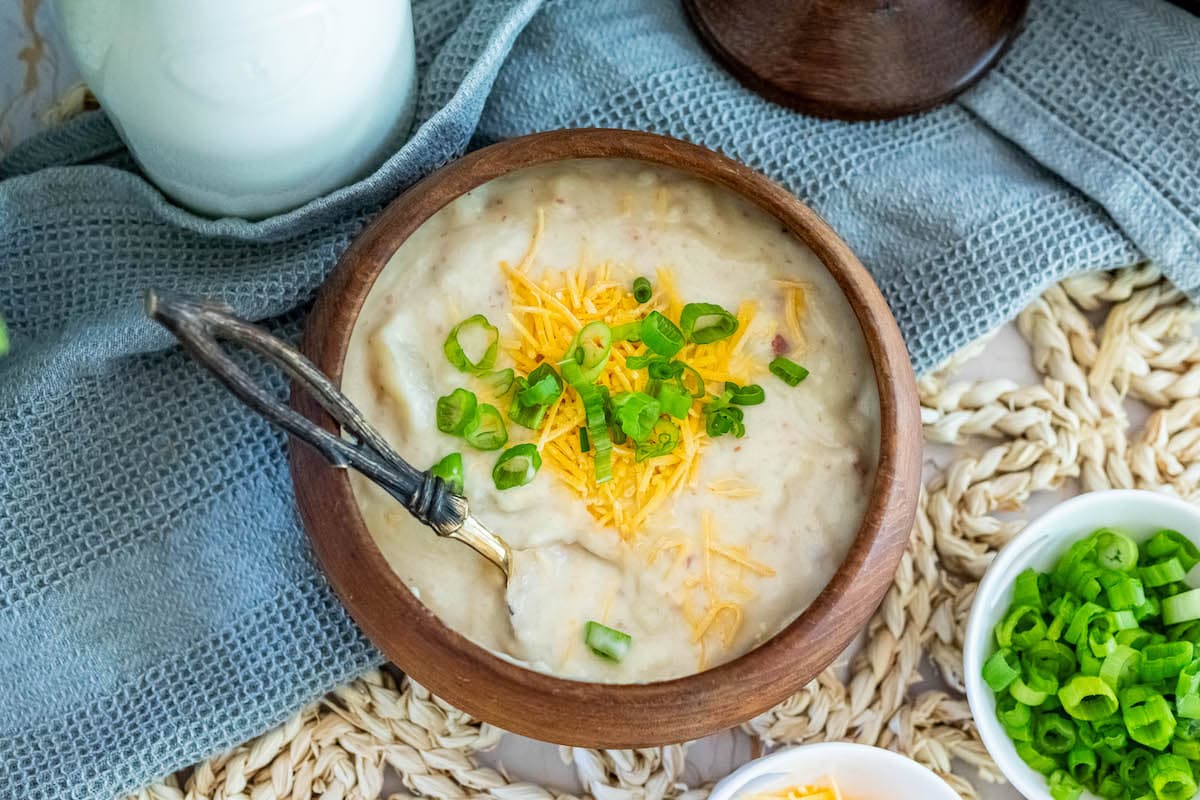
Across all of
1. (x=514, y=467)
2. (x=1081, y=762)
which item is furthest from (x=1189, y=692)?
(x=514, y=467)

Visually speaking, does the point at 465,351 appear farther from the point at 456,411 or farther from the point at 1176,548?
the point at 1176,548

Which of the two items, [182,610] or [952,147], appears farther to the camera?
[952,147]

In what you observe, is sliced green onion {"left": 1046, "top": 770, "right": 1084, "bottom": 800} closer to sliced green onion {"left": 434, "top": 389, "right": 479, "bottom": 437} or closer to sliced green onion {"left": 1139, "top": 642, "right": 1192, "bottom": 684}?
sliced green onion {"left": 1139, "top": 642, "right": 1192, "bottom": 684}

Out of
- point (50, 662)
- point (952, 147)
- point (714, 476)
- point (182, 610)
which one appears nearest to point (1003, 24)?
point (952, 147)

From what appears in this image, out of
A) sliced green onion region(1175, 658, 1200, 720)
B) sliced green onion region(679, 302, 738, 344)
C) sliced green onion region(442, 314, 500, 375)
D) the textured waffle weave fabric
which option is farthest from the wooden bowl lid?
sliced green onion region(1175, 658, 1200, 720)

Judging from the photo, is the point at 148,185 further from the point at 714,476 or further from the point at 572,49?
the point at 714,476

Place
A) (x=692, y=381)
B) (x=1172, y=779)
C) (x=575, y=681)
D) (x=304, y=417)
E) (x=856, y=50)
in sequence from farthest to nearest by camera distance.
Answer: (x=856, y=50), (x=1172, y=779), (x=692, y=381), (x=575, y=681), (x=304, y=417)
